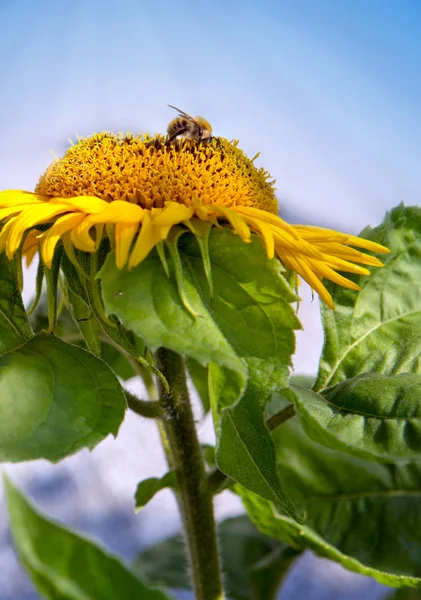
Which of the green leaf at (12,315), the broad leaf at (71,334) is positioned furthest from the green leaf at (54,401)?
the broad leaf at (71,334)

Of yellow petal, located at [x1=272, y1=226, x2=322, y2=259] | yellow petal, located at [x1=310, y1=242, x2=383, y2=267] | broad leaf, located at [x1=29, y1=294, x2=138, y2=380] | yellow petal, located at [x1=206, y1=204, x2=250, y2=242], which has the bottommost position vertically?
broad leaf, located at [x1=29, y1=294, x2=138, y2=380]

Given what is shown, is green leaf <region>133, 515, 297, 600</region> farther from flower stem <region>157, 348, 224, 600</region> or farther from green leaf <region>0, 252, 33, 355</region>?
green leaf <region>0, 252, 33, 355</region>

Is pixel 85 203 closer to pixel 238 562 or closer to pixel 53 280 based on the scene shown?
pixel 53 280

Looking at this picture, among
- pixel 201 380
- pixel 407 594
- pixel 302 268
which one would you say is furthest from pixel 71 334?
pixel 407 594

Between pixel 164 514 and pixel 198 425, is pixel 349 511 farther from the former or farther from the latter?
pixel 164 514

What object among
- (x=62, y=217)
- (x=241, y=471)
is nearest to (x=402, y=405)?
(x=241, y=471)

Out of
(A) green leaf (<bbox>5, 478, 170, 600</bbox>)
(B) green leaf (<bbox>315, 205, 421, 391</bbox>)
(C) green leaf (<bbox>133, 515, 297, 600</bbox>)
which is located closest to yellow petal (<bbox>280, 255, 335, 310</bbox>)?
(B) green leaf (<bbox>315, 205, 421, 391</bbox>)

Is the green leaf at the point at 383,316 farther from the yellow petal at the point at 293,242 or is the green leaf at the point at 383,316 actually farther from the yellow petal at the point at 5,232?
the yellow petal at the point at 5,232
